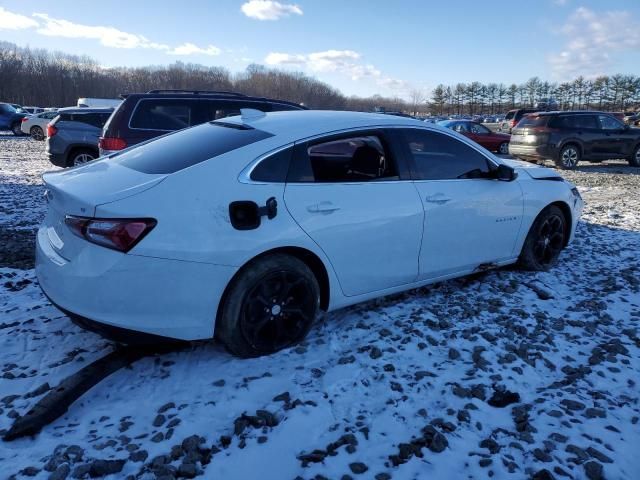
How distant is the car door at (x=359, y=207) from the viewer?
3.30m

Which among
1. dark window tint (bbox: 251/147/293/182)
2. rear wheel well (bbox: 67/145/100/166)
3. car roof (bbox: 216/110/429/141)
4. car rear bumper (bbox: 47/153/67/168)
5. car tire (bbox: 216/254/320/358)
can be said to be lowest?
car tire (bbox: 216/254/320/358)

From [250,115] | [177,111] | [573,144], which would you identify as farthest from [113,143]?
[573,144]

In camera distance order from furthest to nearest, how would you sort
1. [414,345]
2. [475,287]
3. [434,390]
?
1. [475,287]
2. [414,345]
3. [434,390]

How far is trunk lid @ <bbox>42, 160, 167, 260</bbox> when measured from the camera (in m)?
2.80

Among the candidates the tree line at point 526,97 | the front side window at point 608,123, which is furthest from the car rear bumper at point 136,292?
the tree line at point 526,97

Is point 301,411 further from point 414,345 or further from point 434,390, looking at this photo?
point 414,345

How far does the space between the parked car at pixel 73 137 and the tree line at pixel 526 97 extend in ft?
322

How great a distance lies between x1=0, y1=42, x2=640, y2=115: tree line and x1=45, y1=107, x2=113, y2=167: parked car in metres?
60.7

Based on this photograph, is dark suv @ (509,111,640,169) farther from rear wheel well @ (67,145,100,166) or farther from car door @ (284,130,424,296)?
car door @ (284,130,424,296)

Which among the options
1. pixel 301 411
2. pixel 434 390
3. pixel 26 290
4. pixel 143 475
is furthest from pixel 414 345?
pixel 26 290

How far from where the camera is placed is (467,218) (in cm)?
413

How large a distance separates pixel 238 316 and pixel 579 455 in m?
1.97

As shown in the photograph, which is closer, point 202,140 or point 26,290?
point 202,140

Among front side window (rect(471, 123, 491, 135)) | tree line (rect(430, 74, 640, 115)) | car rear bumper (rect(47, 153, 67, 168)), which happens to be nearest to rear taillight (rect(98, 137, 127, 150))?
car rear bumper (rect(47, 153, 67, 168))
